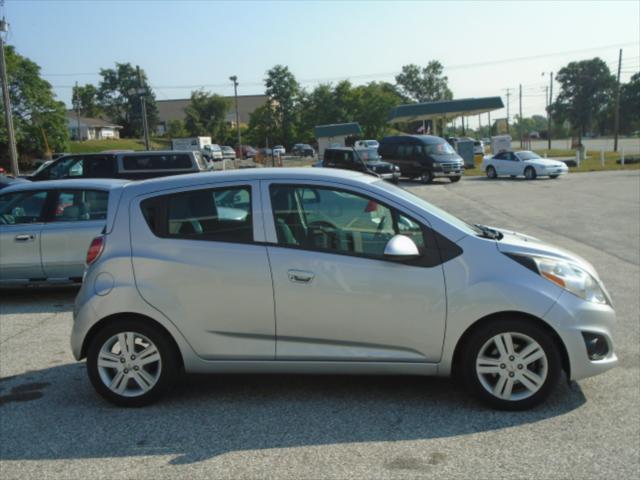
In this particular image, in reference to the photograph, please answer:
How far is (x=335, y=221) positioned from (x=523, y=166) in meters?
30.2

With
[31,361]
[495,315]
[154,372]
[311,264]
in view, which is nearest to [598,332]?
[495,315]

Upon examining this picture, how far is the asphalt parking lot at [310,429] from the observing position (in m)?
3.68

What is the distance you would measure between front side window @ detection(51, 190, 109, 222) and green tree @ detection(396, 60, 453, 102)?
13042 cm

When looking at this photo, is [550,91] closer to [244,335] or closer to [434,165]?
[434,165]

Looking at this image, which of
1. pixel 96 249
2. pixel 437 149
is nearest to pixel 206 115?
pixel 437 149

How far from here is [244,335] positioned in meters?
4.52

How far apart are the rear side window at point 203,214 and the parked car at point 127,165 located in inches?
442

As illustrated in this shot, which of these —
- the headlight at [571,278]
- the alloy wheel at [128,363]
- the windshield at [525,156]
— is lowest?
the alloy wheel at [128,363]

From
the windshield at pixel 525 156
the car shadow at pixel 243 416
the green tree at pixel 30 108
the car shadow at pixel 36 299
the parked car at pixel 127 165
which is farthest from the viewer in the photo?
the green tree at pixel 30 108

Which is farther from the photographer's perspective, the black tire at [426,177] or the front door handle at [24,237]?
the black tire at [426,177]

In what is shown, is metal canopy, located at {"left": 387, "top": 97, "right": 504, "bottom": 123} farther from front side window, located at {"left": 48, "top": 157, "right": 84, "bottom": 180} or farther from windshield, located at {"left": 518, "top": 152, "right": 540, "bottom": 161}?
front side window, located at {"left": 48, "top": 157, "right": 84, "bottom": 180}

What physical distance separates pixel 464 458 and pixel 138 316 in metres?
2.40

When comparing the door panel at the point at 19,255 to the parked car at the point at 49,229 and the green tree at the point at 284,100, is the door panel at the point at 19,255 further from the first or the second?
the green tree at the point at 284,100

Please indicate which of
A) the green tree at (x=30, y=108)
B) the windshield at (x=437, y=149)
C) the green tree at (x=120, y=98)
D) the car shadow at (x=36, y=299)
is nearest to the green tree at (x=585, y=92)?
the green tree at (x=120, y=98)
